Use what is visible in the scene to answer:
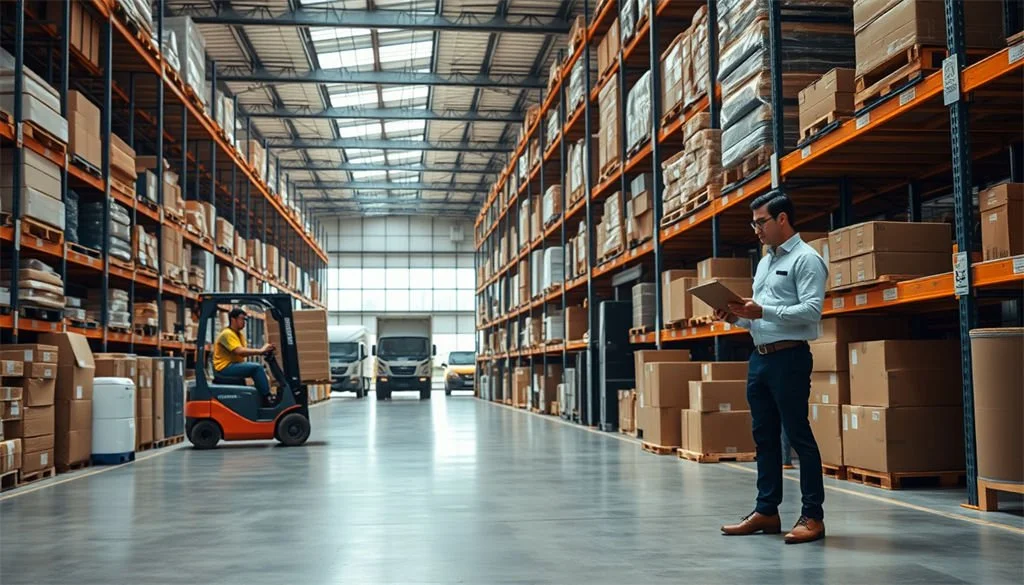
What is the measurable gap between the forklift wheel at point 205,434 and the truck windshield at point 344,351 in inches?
753

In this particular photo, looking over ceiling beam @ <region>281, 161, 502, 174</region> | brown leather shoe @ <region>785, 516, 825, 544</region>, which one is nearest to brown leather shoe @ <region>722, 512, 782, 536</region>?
brown leather shoe @ <region>785, 516, 825, 544</region>

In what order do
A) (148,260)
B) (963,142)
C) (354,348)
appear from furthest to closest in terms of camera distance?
(354,348), (148,260), (963,142)

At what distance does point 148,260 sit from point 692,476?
861 cm

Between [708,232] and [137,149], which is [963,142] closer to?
[708,232]

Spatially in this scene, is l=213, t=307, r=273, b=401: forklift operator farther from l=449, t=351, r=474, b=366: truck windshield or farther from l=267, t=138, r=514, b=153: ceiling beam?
l=449, t=351, r=474, b=366: truck windshield

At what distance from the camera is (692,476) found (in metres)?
7.68

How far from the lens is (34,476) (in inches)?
313

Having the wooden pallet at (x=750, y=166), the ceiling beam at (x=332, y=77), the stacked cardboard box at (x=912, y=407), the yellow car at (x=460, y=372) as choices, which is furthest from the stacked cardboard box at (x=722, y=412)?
the yellow car at (x=460, y=372)

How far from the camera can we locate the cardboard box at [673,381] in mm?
9711

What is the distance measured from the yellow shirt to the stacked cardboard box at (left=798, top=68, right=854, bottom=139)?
6.82 metres

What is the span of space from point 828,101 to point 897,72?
0.92 metres

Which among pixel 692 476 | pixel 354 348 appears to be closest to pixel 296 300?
pixel 354 348

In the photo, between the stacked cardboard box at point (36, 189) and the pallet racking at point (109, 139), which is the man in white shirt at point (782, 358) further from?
Answer: the stacked cardboard box at point (36, 189)

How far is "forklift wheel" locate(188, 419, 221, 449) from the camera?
1135cm
